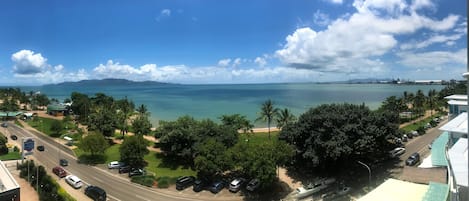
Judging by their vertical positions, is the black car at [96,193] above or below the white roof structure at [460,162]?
below

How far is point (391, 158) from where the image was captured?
138ft

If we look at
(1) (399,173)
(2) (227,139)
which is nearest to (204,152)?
(2) (227,139)

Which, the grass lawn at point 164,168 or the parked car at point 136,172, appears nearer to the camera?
the parked car at point 136,172

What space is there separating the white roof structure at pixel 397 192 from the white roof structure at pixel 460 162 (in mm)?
7801

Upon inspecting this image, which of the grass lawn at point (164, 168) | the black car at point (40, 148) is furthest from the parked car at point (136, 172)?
the black car at point (40, 148)

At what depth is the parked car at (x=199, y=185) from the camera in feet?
111

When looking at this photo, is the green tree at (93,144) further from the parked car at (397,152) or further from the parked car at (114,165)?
the parked car at (397,152)

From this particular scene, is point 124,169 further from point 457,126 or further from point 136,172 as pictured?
point 457,126

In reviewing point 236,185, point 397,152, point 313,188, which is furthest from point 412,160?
point 236,185

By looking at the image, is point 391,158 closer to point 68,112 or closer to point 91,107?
point 91,107

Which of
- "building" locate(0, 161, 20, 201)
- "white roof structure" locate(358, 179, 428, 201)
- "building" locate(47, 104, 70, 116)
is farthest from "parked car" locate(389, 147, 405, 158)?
"building" locate(47, 104, 70, 116)

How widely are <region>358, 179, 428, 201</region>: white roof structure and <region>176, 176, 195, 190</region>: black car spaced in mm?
19277

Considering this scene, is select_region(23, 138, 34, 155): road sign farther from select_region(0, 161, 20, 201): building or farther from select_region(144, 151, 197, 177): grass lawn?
select_region(144, 151, 197, 177): grass lawn

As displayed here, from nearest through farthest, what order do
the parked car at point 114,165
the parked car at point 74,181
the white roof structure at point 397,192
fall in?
the white roof structure at point 397,192 → the parked car at point 74,181 → the parked car at point 114,165
